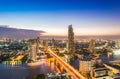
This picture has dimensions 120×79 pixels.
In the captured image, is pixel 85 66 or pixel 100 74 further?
pixel 85 66

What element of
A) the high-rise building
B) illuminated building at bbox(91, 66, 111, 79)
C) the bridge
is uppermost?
the high-rise building

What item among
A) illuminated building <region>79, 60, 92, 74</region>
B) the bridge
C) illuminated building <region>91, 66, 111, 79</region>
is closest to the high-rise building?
the bridge

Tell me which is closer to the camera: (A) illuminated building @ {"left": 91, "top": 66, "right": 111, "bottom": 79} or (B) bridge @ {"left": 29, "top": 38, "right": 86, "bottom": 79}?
(B) bridge @ {"left": 29, "top": 38, "right": 86, "bottom": 79}

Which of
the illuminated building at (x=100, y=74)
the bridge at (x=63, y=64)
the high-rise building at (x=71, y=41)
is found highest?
the high-rise building at (x=71, y=41)

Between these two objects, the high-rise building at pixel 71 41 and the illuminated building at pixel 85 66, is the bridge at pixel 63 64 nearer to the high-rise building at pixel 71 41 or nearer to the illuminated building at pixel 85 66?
the illuminated building at pixel 85 66

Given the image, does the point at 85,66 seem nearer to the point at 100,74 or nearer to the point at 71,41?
the point at 100,74

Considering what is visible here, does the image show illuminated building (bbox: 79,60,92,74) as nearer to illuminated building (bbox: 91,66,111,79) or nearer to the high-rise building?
illuminated building (bbox: 91,66,111,79)

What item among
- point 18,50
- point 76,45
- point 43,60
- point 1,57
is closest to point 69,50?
point 76,45

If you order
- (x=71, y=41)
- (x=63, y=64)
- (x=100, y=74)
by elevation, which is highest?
(x=71, y=41)

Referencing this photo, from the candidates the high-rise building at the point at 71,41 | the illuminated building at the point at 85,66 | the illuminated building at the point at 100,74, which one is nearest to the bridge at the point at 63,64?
the illuminated building at the point at 85,66

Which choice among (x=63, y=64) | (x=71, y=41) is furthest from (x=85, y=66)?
(x=71, y=41)

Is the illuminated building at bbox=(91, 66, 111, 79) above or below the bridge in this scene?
below
